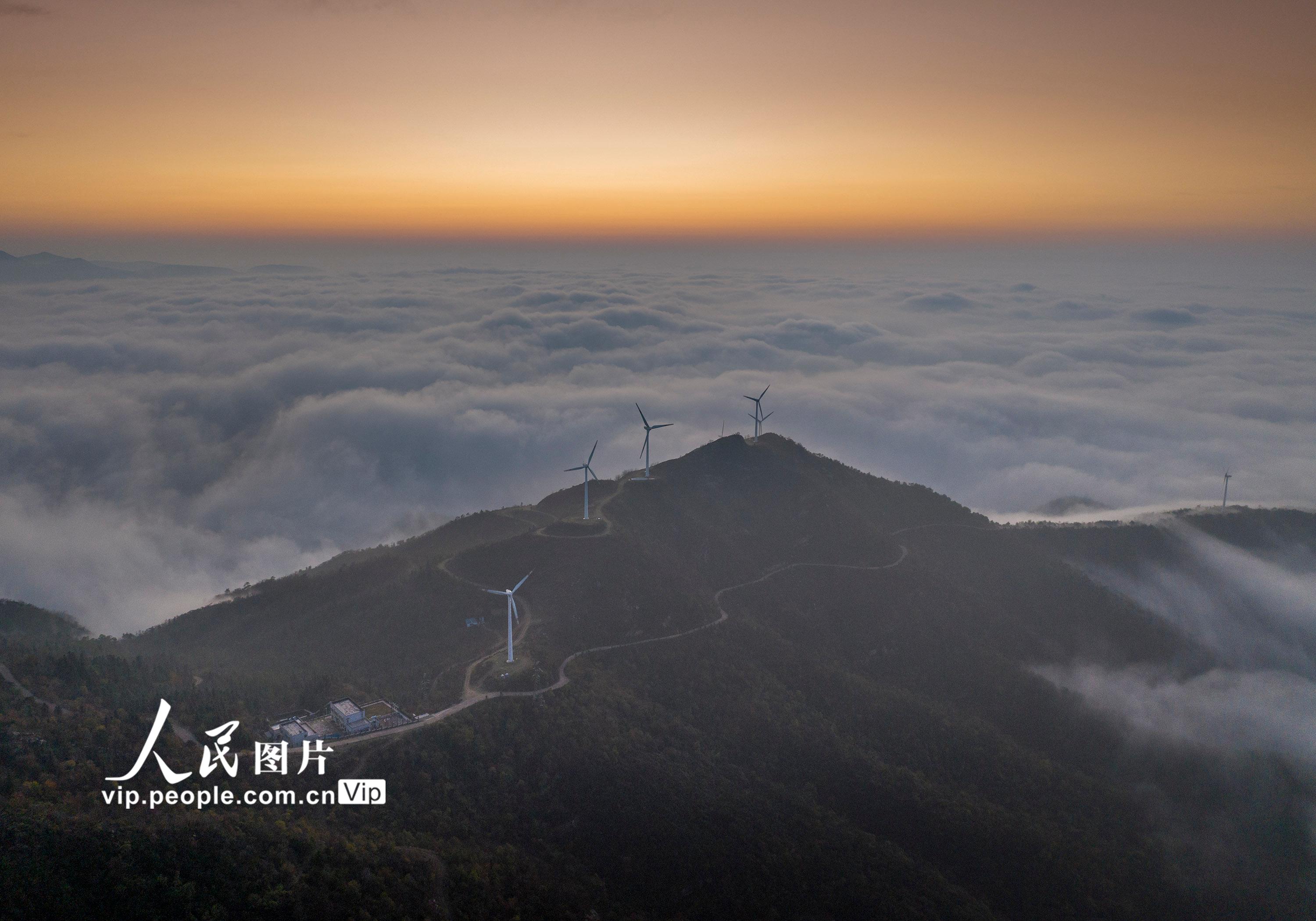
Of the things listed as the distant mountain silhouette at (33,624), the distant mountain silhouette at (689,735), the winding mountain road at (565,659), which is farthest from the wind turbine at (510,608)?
the distant mountain silhouette at (33,624)

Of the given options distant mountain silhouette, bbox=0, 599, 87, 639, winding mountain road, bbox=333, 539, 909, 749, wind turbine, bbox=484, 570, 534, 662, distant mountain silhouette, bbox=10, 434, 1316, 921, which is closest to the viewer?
distant mountain silhouette, bbox=10, 434, 1316, 921

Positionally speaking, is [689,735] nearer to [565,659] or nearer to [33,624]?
[565,659]

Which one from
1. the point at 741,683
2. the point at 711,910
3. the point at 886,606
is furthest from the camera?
the point at 886,606

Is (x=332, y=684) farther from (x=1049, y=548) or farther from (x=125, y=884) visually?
(x=1049, y=548)

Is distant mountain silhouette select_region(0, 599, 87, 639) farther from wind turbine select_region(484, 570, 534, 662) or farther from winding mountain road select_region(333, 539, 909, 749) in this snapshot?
wind turbine select_region(484, 570, 534, 662)

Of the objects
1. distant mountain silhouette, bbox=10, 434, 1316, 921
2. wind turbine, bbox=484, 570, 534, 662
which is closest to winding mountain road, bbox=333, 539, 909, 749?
distant mountain silhouette, bbox=10, 434, 1316, 921

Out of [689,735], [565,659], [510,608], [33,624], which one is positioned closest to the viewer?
[689,735]

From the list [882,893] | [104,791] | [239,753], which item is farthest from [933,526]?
[104,791]

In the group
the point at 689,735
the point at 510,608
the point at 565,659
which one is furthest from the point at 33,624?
the point at 689,735
